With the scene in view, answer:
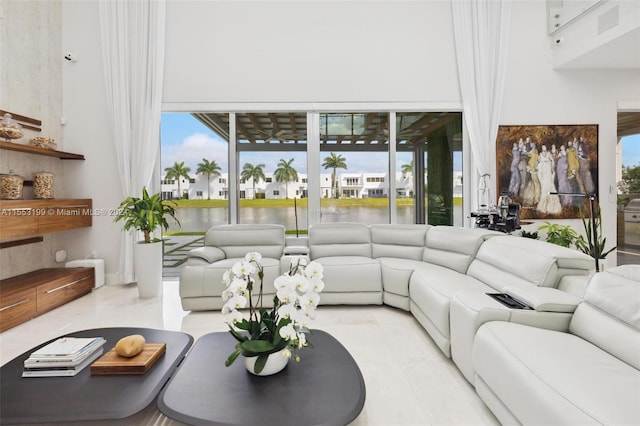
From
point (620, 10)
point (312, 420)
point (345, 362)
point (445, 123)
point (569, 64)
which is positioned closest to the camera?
point (312, 420)

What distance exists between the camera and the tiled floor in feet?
6.05

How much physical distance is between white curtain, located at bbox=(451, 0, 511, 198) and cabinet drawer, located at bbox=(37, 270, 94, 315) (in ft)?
18.2

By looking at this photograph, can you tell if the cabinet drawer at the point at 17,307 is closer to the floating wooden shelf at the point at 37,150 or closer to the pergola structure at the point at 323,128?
the floating wooden shelf at the point at 37,150

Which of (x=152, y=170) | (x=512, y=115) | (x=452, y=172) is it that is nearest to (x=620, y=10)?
(x=512, y=115)

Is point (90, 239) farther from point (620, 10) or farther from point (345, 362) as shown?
point (620, 10)

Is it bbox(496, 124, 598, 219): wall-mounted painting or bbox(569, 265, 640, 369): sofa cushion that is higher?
bbox(496, 124, 598, 219): wall-mounted painting

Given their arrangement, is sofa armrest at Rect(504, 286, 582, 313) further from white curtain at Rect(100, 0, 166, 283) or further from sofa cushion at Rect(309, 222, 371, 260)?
white curtain at Rect(100, 0, 166, 283)

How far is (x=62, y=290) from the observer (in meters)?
3.73

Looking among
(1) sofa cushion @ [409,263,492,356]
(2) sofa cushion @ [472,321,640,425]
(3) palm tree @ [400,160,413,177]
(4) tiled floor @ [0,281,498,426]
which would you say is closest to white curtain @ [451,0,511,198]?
(3) palm tree @ [400,160,413,177]

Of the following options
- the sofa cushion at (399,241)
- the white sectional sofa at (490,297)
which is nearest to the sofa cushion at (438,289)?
the white sectional sofa at (490,297)

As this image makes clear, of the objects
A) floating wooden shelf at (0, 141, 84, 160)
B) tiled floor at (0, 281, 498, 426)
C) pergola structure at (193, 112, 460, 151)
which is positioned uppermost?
pergola structure at (193, 112, 460, 151)

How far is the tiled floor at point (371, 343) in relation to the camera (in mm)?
1844

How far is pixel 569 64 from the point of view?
460 cm

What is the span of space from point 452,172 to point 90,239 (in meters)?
5.47
